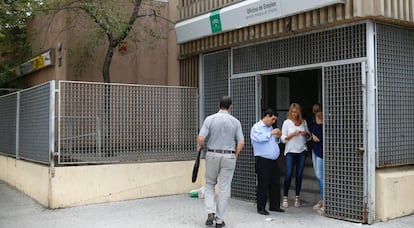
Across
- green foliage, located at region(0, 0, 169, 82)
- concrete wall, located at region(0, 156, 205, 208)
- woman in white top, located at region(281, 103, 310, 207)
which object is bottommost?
concrete wall, located at region(0, 156, 205, 208)

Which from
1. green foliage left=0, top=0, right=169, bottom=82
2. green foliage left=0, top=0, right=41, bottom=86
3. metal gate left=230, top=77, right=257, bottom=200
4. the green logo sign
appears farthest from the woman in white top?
green foliage left=0, top=0, right=41, bottom=86

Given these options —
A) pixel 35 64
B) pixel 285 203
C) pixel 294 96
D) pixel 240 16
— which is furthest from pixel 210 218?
pixel 35 64

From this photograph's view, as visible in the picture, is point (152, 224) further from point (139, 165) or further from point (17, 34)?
point (17, 34)

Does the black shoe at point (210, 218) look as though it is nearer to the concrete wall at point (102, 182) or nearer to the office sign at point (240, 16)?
the concrete wall at point (102, 182)

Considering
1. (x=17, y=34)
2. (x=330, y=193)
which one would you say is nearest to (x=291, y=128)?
(x=330, y=193)

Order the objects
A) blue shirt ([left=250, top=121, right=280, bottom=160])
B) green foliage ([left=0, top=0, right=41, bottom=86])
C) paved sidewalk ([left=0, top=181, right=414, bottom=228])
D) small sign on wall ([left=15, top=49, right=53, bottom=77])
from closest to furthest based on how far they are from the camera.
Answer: paved sidewalk ([left=0, top=181, right=414, bottom=228])
blue shirt ([left=250, top=121, right=280, bottom=160])
green foliage ([left=0, top=0, right=41, bottom=86])
small sign on wall ([left=15, top=49, right=53, bottom=77])

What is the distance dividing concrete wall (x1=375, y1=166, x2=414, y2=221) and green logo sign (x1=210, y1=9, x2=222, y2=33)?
3.90 metres

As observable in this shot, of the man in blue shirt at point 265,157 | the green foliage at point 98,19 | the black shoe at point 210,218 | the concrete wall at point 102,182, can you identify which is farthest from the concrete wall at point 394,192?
the green foliage at point 98,19

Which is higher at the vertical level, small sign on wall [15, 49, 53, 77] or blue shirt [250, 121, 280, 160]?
small sign on wall [15, 49, 53, 77]

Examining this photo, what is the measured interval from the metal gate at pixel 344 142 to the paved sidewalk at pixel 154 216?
27cm

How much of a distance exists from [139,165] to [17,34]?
904 centimetres

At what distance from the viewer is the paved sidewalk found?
671 cm

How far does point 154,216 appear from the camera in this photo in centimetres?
726

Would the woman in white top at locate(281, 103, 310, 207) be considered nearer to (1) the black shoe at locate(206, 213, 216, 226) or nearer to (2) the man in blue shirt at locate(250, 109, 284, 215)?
(2) the man in blue shirt at locate(250, 109, 284, 215)
